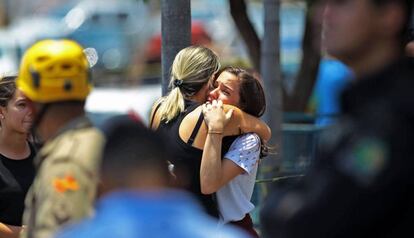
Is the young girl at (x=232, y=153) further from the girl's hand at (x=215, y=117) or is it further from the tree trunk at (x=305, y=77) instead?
the tree trunk at (x=305, y=77)

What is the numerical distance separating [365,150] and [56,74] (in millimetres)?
1285

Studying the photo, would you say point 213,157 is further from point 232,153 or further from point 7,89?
point 7,89

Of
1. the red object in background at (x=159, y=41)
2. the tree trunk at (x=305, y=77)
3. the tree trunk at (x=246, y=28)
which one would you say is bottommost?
the red object in background at (x=159, y=41)

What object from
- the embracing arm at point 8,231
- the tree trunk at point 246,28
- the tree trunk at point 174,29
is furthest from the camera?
the tree trunk at point 246,28

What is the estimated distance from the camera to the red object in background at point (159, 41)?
73.9 feet

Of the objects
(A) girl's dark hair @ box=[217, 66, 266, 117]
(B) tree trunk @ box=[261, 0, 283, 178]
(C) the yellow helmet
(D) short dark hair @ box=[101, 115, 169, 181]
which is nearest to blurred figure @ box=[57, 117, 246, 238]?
(D) short dark hair @ box=[101, 115, 169, 181]

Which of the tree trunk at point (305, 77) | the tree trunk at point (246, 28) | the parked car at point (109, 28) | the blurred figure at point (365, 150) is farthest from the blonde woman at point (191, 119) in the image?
the parked car at point (109, 28)

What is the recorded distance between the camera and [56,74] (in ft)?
10.5

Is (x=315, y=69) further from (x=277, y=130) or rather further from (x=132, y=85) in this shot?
(x=132, y=85)

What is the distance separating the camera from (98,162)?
3018 millimetres

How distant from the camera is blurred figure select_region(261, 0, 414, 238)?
236 centimetres

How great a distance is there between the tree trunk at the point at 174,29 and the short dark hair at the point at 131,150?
2.89 m

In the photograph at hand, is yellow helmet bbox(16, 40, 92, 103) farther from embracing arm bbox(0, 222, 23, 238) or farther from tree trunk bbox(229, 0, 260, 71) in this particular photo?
tree trunk bbox(229, 0, 260, 71)

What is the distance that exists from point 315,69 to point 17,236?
789cm
